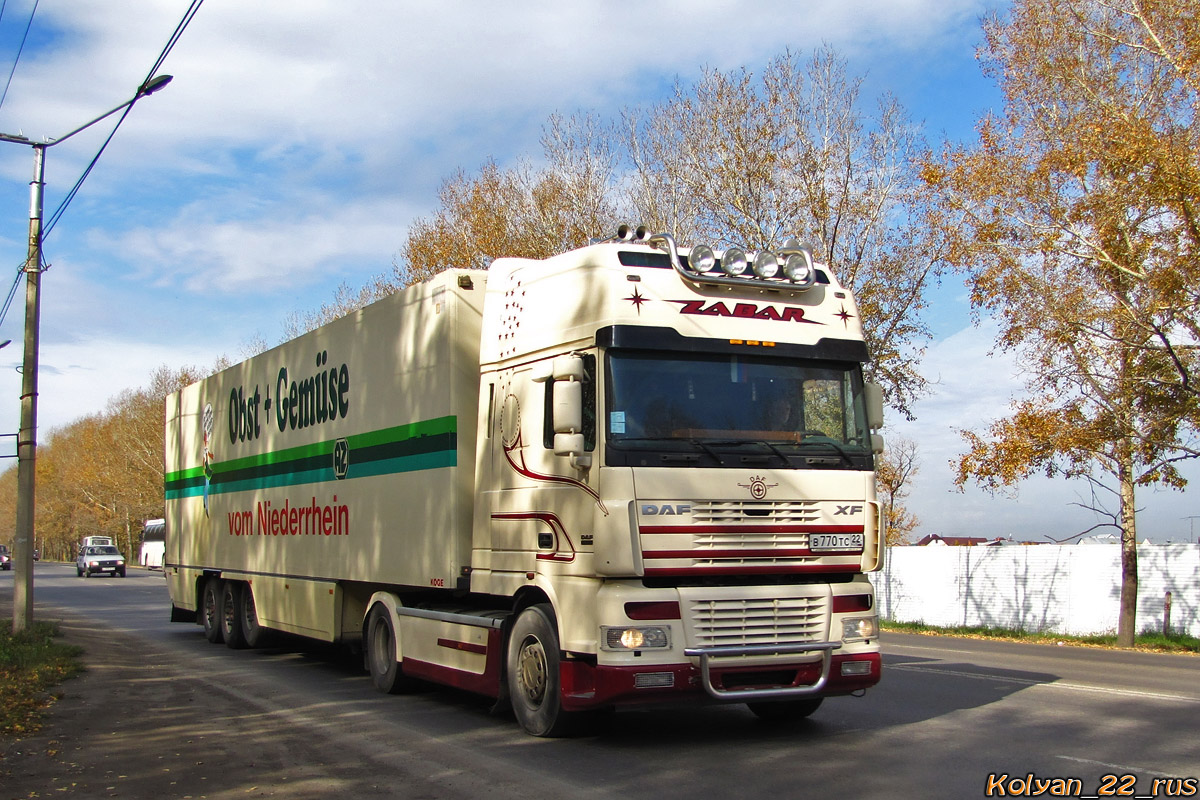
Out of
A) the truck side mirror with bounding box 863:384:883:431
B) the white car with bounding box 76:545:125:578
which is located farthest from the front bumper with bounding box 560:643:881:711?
the white car with bounding box 76:545:125:578

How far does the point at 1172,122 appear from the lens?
18094mm

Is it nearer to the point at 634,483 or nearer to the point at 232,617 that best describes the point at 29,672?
the point at 232,617

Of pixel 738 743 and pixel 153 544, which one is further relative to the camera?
pixel 153 544

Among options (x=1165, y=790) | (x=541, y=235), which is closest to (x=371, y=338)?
(x=1165, y=790)

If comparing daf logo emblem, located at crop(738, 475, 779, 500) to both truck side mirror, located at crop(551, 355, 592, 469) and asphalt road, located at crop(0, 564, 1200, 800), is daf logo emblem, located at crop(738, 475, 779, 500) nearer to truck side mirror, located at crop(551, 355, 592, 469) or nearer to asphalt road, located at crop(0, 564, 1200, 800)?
truck side mirror, located at crop(551, 355, 592, 469)

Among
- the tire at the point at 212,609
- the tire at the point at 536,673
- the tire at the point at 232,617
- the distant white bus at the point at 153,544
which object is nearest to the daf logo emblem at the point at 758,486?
the tire at the point at 536,673

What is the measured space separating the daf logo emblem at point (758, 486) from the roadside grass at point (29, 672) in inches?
Result: 253

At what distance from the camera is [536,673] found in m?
8.77

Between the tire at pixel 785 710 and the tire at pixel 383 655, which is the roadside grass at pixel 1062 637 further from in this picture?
the tire at pixel 383 655

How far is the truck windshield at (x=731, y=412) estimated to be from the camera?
8.13 meters

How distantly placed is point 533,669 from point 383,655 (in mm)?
3494

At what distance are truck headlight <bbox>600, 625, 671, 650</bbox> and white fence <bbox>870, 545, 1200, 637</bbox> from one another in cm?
1648

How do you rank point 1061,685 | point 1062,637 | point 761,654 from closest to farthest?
point 761,654, point 1061,685, point 1062,637

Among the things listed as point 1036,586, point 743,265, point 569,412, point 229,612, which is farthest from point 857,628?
point 1036,586
